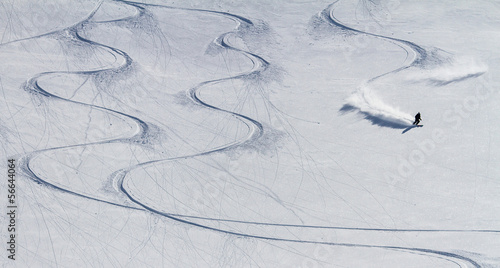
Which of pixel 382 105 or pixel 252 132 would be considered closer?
pixel 252 132

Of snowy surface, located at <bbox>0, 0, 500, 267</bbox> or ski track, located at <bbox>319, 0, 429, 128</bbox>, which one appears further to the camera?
ski track, located at <bbox>319, 0, 429, 128</bbox>

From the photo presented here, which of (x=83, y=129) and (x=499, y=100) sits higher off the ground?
(x=499, y=100)

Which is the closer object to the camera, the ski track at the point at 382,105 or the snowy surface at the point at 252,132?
the snowy surface at the point at 252,132

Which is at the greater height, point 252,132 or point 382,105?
point 382,105

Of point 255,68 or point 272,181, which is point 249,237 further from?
point 255,68

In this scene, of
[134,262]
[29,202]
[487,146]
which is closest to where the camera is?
[134,262]

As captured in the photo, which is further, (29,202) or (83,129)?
(83,129)

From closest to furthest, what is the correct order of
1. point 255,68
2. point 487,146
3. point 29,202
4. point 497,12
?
point 29,202, point 487,146, point 255,68, point 497,12

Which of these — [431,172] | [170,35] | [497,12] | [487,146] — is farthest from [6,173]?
[497,12]
